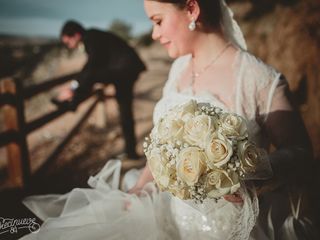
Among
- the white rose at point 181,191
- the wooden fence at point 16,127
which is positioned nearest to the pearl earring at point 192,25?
the white rose at point 181,191

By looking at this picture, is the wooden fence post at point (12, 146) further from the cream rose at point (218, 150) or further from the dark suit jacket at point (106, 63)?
the cream rose at point (218, 150)

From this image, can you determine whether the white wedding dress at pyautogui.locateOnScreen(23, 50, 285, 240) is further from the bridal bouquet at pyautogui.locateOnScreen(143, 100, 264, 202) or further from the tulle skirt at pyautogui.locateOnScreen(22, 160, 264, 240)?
the bridal bouquet at pyautogui.locateOnScreen(143, 100, 264, 202)

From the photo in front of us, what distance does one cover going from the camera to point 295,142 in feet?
4.57

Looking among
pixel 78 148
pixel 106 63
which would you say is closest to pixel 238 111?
pixel 106 63

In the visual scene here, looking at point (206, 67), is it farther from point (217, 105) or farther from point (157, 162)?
point (157, 162)

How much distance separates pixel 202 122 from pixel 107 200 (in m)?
0.79

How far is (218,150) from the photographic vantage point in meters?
1.03

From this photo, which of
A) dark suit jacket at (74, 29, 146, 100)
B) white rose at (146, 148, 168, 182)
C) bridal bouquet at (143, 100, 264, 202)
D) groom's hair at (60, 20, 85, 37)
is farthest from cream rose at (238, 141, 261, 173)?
groom's hair at (60, 20, 85, 37)

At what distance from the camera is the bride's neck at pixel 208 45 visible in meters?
1.73

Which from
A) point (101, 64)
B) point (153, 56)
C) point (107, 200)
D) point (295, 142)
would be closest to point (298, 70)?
point (101, 64)

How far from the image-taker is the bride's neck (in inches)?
68.2

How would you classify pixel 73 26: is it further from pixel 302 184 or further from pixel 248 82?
pixel 302 184

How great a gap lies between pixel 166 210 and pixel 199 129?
27.1 inches

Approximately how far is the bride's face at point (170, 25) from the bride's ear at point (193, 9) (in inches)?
0.7
